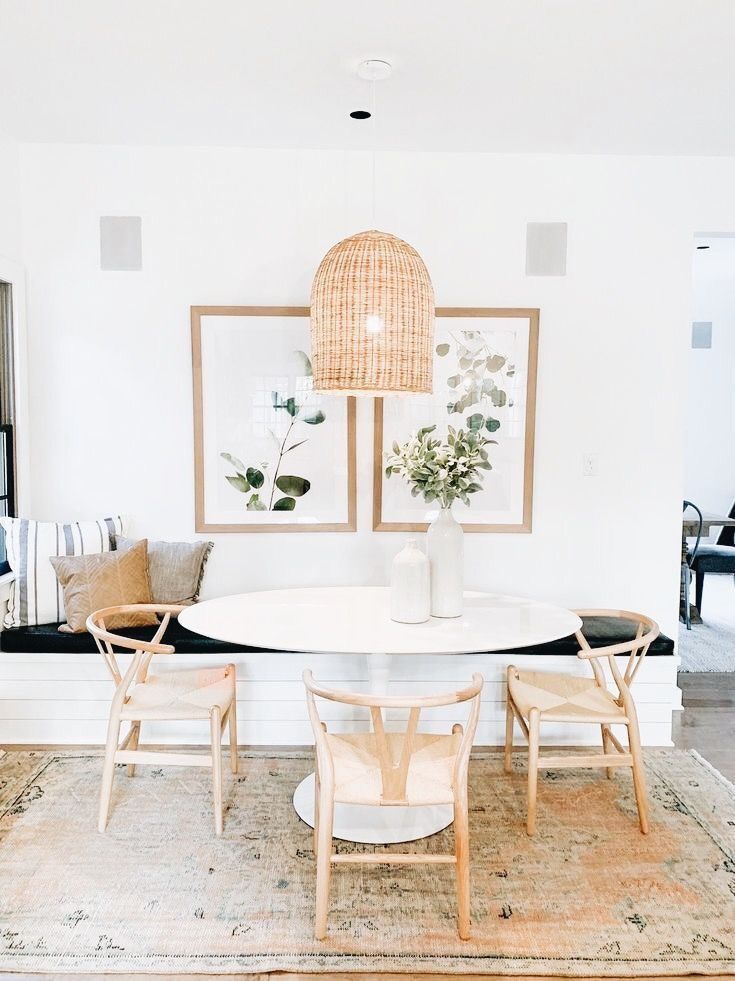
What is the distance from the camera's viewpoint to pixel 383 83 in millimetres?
2736

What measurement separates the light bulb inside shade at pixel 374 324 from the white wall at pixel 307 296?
124 centimetres

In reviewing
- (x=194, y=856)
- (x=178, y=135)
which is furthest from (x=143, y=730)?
(x=178, y=135)

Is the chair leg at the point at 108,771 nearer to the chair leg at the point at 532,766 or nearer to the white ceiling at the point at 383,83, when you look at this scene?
the chair leg at the point at 532,766

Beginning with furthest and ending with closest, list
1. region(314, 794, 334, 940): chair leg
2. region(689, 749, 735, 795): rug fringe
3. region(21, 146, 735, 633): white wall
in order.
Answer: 1. region(21, 146, 735, 633): white wall
2. region(689, 749, 735, 795): rug fringe
3. region(314, 794, 334, 940): chair leg

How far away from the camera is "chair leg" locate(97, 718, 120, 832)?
2527mm

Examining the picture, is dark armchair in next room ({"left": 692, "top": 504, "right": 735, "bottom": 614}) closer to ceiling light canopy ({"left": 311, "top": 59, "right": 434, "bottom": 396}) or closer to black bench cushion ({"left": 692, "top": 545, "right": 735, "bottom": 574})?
black bench cushion ({"left": 692, "top": 545, "right": 735, "bottom": 574})

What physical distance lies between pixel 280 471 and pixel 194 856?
1723 mm

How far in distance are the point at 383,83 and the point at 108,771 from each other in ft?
8.66

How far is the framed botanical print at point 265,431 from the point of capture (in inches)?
137

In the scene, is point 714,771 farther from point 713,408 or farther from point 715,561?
point 713,408

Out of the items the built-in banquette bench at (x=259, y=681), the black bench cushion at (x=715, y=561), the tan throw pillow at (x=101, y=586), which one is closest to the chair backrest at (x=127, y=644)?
the tan throw pillow at (x=101, y=586)

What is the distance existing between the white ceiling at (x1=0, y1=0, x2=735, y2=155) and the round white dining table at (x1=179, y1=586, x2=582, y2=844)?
6.30 feet

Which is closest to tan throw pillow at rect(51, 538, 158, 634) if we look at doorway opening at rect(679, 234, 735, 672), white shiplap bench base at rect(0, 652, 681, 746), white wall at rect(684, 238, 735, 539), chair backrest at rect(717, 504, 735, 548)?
white shiplap bench base at rect(0, 652, 681, 746)

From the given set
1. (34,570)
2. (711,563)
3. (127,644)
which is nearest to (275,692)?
(127,644)
